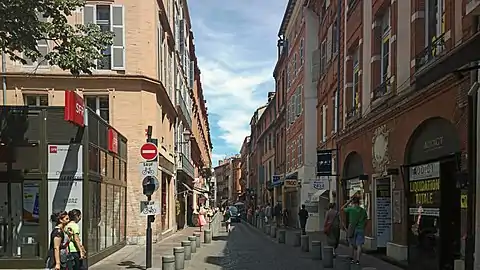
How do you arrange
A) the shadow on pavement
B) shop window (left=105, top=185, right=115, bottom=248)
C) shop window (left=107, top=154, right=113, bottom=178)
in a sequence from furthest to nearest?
shop window (left=107, top=154, right=113, bottom=178)
shop window (left=105, top=185, right=115, bottom=248)
the shadow on pavement

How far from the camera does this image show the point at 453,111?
12.8 m

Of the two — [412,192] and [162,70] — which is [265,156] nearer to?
[162,70]

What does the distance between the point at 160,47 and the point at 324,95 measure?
31.4 feet

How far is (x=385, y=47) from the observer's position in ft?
64.7

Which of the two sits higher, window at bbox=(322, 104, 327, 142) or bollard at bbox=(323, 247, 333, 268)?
window at bbox=(322, 104, 327, 142)

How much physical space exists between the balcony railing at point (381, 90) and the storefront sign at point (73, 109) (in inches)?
359

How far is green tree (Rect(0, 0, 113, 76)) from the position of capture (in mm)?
11844

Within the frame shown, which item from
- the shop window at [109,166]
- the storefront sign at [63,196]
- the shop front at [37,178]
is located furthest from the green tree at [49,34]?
the shop window at [109,166]

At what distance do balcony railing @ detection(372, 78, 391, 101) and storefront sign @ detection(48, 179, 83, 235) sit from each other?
950 cm

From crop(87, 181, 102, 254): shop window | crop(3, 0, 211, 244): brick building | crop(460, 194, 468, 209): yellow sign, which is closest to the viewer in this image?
crop(460, 194, 468, 209): yellow sign

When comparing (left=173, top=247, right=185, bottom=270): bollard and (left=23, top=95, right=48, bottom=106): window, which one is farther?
(left=23, top=95, right=48, bottom=106): window

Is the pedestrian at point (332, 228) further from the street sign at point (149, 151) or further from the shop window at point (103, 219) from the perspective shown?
the shop window at point (103, 219)

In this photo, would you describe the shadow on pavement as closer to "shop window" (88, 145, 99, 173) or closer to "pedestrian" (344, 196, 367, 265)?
"shop window" (88, 145, 99, 173)

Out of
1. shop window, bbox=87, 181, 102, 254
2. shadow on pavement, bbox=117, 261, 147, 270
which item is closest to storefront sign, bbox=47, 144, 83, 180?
shop window, bbox=87, 181, 102, 254
